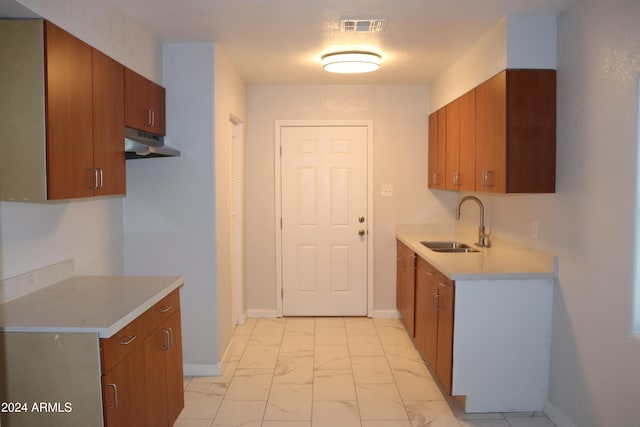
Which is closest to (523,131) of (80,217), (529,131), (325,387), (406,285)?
(529,131)

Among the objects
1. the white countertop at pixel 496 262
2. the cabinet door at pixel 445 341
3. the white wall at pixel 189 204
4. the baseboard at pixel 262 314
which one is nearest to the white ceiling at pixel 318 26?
the white wall at pixel 189 204

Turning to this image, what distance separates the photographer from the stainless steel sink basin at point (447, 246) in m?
4.57

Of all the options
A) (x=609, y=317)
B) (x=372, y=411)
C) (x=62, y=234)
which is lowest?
(x=372, y=411)

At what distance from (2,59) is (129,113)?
93 cm

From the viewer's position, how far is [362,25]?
3.28 m

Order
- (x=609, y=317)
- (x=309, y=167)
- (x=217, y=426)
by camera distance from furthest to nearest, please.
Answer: (x=309, y=167)
(x=217, y=426)
(x=609, y=317)

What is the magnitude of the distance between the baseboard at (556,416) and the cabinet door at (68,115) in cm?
294

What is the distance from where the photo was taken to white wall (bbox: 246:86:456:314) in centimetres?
534

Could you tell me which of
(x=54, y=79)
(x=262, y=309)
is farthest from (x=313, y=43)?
(x=262, y=309)

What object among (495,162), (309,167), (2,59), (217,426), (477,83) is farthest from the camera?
(309,167)

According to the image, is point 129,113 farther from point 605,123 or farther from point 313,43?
point 605,123

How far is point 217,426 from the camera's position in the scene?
121 inches

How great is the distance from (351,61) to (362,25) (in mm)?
725

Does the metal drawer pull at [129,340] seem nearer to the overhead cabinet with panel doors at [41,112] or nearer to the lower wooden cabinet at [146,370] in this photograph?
the lower wooden cabinet at [146,370]
